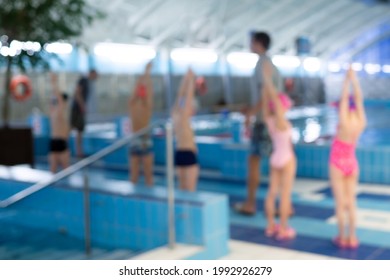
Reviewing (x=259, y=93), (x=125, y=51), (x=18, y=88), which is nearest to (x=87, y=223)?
(x=259, y=93)

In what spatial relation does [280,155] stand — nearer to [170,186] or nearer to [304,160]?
[170,186]

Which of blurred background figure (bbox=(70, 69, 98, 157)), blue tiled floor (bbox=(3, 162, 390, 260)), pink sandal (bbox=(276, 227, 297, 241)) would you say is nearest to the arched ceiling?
blurred background figure (bbox=(70, 69, 98, 157))

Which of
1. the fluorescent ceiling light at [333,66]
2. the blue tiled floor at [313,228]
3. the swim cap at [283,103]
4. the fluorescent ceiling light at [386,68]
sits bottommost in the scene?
the blue tiled floor at [313,228]

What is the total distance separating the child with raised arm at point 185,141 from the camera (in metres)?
4.85

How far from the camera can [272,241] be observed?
14.7ft

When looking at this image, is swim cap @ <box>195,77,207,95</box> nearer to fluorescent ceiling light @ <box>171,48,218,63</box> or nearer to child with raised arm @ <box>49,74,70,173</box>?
fluorescent ceiling light @ <box>171,48,218,63</box>

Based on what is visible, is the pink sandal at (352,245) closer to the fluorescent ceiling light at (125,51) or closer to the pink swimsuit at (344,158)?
the pink swimsuit at (344,158)

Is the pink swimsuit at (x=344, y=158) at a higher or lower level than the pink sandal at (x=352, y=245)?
higher

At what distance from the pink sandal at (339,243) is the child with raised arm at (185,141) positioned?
127 cm

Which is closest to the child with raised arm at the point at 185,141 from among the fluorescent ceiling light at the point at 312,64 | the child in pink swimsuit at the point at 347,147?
the child in pink swimsuit at the point at 347,147

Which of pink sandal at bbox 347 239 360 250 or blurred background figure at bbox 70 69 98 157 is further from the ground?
blurred background figure at bbox 70 69 98 157

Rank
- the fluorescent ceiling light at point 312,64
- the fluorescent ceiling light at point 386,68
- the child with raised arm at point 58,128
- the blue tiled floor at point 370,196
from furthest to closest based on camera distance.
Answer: the fluorescent ceiling light at point 312,64, the fluorescent ceiling light at point 386,68, the child with raised arm at point 58,128, the blue tiled floor at point 370,196

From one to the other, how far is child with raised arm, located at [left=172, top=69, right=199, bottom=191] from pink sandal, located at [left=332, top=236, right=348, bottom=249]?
4.18 feet

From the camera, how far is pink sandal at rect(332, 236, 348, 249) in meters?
4.27
